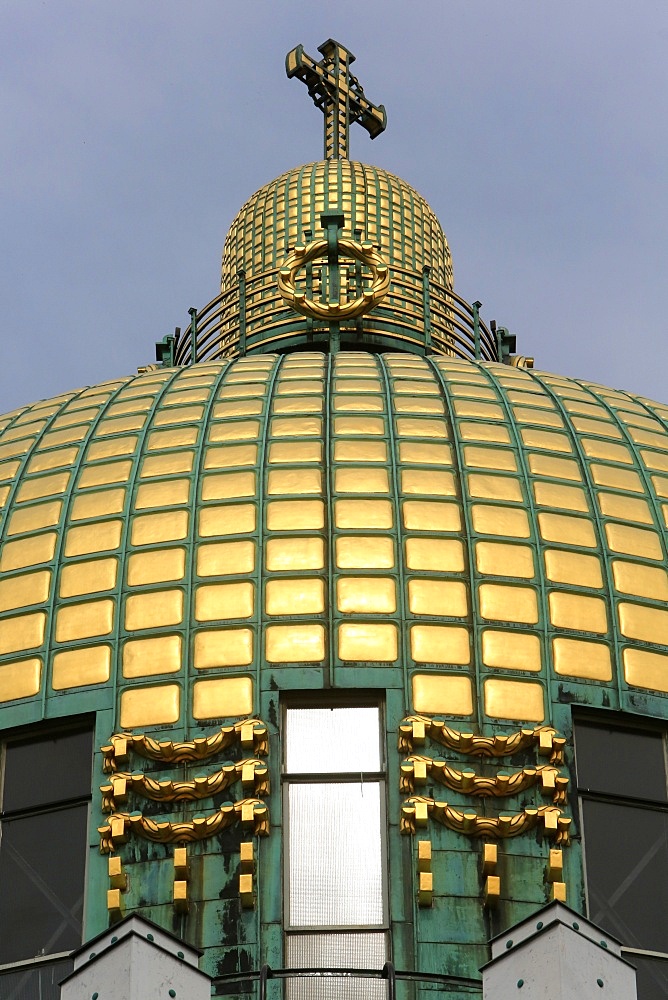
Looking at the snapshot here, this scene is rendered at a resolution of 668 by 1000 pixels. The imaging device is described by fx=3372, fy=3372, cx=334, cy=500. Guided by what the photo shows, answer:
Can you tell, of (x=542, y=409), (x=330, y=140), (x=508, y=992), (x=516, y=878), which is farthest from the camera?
(x=330, y=140)

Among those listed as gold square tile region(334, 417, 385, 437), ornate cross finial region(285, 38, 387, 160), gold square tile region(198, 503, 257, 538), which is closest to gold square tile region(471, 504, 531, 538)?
gold square tile region(334, 417, 385, 437)

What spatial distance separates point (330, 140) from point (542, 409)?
1508 cm

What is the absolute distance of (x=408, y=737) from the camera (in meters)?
36.1

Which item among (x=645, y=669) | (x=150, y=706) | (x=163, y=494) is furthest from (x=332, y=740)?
(x=163, y=494)

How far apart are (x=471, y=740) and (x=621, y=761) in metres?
1.88

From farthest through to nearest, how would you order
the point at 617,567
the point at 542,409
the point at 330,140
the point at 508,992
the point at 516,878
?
1. the point at 330,140
2. the point at 542,409
3. the point at 617,567
4. the point at 516,878
5. the point at 508,992

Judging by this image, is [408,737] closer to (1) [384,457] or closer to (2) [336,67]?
(1) [384,457]

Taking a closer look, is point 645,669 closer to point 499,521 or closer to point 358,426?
point 499,521

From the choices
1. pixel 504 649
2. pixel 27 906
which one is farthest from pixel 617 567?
pixel 27 906

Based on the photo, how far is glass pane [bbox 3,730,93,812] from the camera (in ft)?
121

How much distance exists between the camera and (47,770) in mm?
37031

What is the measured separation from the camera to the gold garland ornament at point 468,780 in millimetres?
35875

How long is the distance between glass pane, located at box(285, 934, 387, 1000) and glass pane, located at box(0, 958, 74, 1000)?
8.05 ft

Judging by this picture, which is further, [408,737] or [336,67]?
[336,67]
